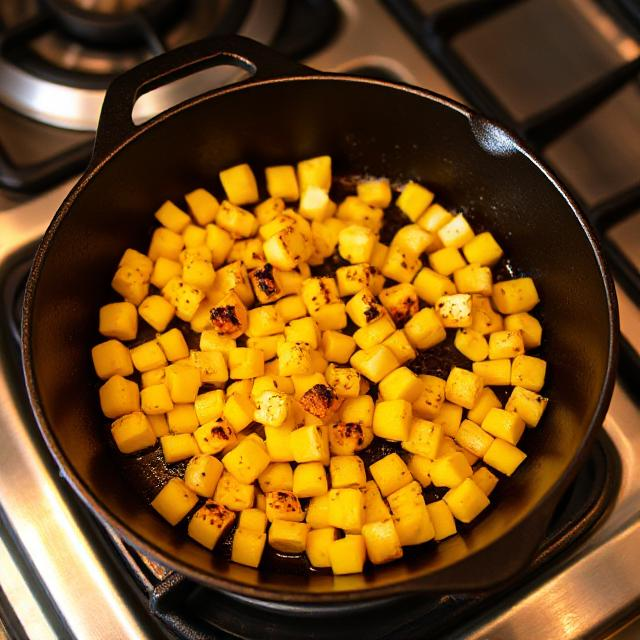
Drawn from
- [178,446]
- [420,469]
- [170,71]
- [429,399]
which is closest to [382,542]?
[420,469]

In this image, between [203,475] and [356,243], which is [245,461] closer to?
[203,475]

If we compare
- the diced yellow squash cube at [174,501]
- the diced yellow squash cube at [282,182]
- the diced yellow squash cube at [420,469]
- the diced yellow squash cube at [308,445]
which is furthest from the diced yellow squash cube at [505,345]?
the diced yellow squash cube at [174,501]

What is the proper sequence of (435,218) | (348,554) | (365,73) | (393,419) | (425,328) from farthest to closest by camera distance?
(365,73) < (435,218) < (425,328) < (393,419) < (348,554)

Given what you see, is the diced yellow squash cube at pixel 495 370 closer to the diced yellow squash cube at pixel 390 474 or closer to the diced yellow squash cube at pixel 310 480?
the diced yellow squash cube at pixel 390 474

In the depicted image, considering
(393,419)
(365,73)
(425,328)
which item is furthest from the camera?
(365,73)

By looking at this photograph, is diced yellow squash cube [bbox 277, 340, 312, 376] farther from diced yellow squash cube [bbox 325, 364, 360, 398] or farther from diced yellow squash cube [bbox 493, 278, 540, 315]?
diced yellow squash cube [bbox 493, 278, 540, 315]

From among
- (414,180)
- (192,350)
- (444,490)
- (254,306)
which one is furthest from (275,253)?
(444,490)

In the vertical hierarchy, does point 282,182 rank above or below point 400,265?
above

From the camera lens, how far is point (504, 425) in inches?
50.6

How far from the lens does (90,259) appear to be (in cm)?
135

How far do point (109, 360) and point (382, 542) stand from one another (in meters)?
0.54

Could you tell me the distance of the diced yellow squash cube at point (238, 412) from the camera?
1.28 metres

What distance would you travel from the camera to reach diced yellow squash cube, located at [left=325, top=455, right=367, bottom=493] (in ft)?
4.03

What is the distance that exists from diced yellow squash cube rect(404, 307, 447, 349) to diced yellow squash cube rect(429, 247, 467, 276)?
0.34ft
